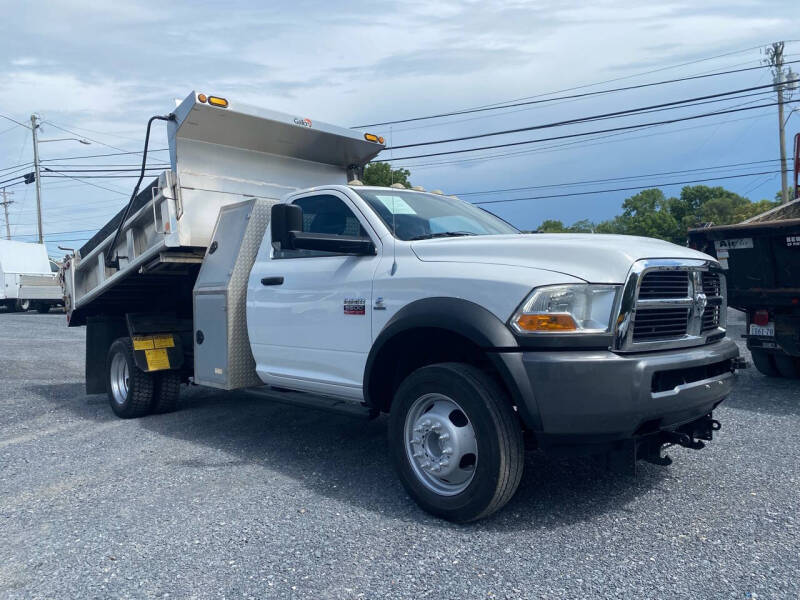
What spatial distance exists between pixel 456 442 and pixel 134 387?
14.5 ft

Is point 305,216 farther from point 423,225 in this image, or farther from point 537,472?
point 537,472

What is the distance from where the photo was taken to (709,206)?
2272 inches

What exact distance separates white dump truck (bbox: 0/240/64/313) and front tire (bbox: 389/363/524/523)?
1074 inches

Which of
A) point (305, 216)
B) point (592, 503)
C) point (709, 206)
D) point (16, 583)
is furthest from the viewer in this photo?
point (709, 206)

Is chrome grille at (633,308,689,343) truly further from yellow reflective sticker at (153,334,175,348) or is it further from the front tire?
yellow reflective sticker at (153,334,175,348)

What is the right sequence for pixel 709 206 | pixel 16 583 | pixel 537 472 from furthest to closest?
pixel 709 206
pixel 537 472
pixel 16 583

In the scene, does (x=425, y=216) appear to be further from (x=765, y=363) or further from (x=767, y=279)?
(x=765, y=363)

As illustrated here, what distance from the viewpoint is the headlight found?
3.52 m

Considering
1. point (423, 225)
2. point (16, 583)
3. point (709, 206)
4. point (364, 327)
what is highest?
point (709, 206)


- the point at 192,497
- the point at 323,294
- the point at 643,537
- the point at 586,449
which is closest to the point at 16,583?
the point at 192,497

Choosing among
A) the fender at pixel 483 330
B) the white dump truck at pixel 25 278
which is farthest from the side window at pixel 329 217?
the white dump truck at pixel 25 278

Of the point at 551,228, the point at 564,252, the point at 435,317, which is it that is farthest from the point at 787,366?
the point at 551,228

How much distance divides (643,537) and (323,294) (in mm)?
2596

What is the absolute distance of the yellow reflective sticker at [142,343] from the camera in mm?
6934
